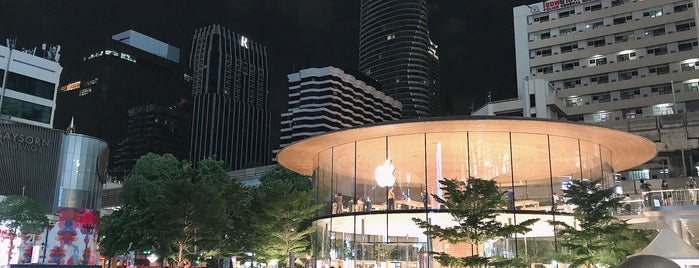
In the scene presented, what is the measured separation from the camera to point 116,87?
165 m

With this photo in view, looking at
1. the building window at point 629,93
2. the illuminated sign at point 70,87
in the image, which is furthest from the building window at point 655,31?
the illuminated sign at point 70,87

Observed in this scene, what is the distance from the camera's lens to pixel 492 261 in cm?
2406

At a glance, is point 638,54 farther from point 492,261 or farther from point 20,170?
point 20,170

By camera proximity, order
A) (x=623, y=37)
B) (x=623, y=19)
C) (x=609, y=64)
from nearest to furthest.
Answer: (x=623, y=37)
(x=623, y=19)
(x=609, y=64)

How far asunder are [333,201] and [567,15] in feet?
208

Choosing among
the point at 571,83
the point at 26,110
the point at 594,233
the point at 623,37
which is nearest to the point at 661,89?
the point at 623,37

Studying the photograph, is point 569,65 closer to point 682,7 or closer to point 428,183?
point 682,7

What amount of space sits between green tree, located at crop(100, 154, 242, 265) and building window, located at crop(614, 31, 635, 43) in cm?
6080

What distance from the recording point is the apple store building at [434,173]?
93.6ft

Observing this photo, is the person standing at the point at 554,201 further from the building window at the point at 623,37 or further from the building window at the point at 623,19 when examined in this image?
the building window at the point at 623,19

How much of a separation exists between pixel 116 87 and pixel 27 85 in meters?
107

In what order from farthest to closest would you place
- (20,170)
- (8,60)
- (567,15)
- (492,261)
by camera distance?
1. (567,15)
2. (8,60)
3. (20,170)
4. (492,261)

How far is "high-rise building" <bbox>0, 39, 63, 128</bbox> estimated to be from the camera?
6025cm

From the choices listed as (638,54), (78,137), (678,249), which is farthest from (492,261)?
(638,54)
